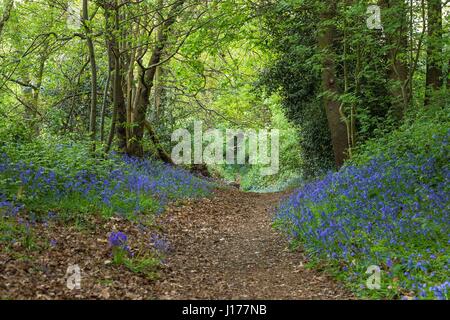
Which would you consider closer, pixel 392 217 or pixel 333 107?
pixel 392 217

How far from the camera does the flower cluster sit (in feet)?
15.4

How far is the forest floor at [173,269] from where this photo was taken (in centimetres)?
440

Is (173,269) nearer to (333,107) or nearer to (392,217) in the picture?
(392,217)

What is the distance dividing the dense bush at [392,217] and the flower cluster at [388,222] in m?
0.01

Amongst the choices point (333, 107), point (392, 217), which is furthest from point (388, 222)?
point (333, 107)

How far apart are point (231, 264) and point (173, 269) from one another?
97 cm

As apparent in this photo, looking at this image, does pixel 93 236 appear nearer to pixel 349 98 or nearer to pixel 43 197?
pixel 43 197

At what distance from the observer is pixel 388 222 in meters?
6.22

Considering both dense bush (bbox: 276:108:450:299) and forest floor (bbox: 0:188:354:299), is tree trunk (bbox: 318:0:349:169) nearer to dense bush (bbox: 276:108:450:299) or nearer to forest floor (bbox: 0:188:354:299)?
dense bush (bbox: 276:108:450:299)

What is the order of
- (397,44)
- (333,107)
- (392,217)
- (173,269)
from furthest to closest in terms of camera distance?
(333,107), (397,44), (392,217), (173,269)

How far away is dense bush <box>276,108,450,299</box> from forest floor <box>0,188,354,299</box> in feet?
1.42

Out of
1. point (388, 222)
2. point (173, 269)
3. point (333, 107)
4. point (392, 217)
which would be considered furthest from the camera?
point (333, 107)

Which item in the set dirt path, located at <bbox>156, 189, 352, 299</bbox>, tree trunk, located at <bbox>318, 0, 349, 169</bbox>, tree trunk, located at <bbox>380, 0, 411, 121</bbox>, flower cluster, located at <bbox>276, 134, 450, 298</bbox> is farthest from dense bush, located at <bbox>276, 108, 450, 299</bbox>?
tree trunk, located at <bbox>318, 0, 349, 169</bbox>

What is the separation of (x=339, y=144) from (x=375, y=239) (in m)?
7.98
